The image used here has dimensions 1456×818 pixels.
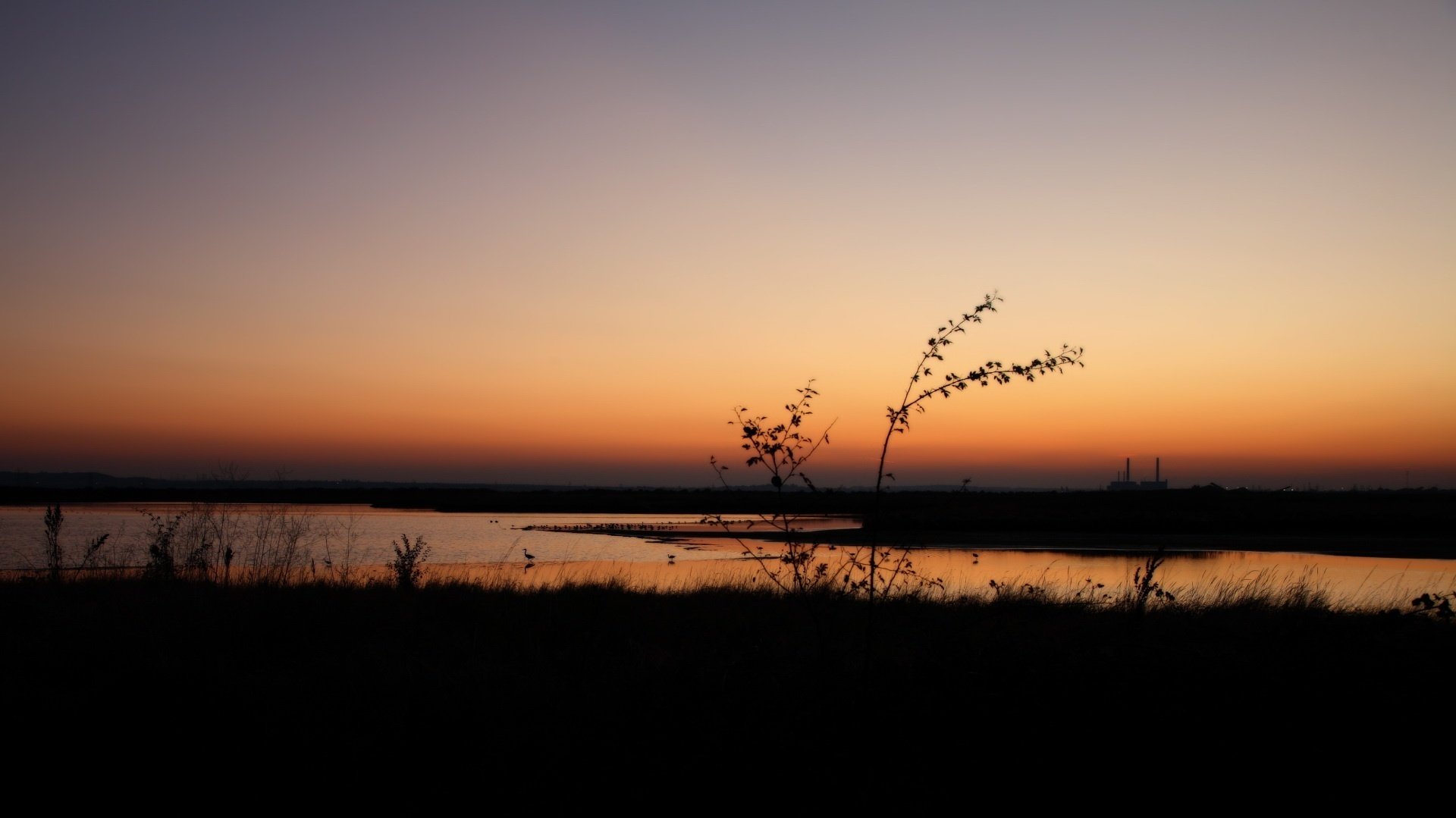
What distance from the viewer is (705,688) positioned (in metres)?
7.96

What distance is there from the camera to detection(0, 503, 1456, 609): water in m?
19.9

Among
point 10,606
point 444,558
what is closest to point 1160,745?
point 10,606

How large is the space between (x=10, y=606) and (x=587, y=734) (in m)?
9.46

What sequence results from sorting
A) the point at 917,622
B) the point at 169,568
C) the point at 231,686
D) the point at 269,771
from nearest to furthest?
the point at 269,771
the point at 231,686
the point at 917,622
the point at 169,568

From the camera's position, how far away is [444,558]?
30.8 meters

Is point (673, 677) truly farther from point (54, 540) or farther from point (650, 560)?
point (650, 560)

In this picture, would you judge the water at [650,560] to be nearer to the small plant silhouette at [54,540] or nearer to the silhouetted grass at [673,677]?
the small plant silhouette at [54,540]

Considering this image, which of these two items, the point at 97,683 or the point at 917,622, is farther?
the point at 917,622

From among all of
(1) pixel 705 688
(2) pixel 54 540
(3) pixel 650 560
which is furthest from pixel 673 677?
(3) pixel 650 560

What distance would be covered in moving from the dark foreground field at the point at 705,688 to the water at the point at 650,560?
17.8 feet

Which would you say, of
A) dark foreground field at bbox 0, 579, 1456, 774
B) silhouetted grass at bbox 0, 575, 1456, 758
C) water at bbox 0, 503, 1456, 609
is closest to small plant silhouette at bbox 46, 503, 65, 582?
water at bbox 0, 503, 1456, 609

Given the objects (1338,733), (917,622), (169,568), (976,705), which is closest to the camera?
(1338,733)

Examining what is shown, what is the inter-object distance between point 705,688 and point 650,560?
80.5 ft

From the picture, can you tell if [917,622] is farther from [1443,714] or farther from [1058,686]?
[1443,714]
